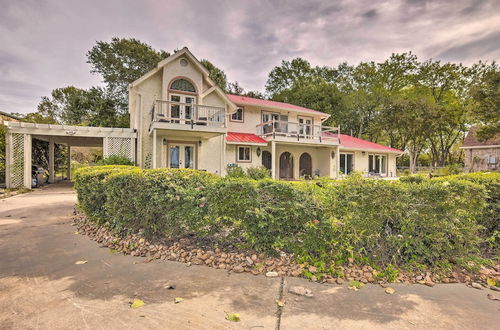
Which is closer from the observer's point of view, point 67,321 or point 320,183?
point 67,321

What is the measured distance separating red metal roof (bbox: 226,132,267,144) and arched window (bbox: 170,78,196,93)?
3888 mm

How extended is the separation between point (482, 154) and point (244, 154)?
25659 mm

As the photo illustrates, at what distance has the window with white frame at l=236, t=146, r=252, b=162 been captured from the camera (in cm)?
1811

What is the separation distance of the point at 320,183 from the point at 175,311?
2.47 metres

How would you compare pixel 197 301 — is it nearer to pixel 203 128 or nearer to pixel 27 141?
pixel 203 128

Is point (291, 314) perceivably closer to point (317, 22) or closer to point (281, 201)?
point (281, 201)

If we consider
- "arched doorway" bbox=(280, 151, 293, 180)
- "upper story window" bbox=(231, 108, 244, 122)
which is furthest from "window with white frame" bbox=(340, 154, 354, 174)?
"upper story window" bbox=(231, 108, 244, 122)

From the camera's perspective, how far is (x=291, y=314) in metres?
2.37

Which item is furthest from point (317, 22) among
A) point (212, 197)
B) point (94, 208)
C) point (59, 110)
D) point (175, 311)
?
point (59, 110)

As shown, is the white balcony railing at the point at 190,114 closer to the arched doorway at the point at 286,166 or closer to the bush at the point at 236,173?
the bush at the point at 236,173

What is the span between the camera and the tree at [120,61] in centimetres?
2898

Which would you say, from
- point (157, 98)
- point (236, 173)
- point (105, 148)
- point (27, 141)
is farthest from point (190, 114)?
point (27, 141)

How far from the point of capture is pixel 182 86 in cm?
1565

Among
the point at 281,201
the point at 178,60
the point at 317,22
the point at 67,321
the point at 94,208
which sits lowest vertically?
the point at 67,321
